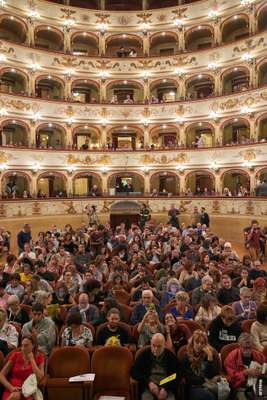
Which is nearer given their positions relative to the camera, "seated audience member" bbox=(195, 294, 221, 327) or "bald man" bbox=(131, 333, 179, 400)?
"bald man" bbox=(131, 333, 179, 400)

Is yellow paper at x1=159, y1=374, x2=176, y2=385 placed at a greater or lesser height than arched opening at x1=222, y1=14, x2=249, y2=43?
lesser

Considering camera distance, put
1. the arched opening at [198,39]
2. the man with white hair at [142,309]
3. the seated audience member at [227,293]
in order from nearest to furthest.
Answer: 1. the man with white hair at [142,309]
2. the seated audience member at [227,293]
3. the arched opening at [198,39]

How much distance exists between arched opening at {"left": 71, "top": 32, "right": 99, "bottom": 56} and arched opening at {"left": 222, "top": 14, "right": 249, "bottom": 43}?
9.47 m

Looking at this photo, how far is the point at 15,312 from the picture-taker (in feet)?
19.9

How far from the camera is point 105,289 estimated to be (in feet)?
25.1

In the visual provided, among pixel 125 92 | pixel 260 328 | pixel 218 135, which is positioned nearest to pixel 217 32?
pixel 218 135

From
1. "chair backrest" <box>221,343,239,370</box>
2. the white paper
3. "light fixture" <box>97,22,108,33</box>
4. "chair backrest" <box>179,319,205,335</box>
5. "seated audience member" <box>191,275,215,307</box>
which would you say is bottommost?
the white paper

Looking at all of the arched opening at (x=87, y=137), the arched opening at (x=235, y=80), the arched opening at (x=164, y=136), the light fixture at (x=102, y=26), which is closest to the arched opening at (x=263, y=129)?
the arched opening at (x=235, y=80)

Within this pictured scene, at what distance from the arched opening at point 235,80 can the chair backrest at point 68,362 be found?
→ 22.2m

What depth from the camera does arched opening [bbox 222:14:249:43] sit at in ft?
78.4

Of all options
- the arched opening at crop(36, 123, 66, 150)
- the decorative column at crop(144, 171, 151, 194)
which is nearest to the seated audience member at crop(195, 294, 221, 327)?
the decorative column at crop(144, 171, 151, 194)

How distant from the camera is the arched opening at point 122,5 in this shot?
26781mm

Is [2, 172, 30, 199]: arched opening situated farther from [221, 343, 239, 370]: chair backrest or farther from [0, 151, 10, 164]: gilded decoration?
[221, 343, 239, 370]: chair backrest

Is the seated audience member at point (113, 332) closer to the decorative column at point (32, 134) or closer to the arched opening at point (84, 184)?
the decorative column at point (32, 134)
